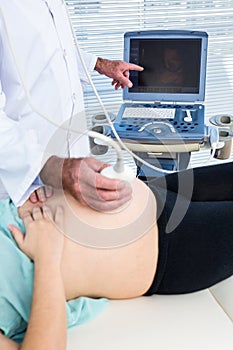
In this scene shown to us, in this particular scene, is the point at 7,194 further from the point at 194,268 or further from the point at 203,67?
the point at 203,67

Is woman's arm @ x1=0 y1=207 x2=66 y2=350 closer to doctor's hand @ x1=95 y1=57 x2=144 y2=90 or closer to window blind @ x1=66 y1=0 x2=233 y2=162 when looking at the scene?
doctor's hand @ x1=95 y1=57 x2=144 y2=90

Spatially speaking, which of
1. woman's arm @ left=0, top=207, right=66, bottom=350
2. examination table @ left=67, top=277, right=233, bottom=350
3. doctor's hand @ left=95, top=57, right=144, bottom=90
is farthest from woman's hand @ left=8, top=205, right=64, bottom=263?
doctor's hand @ left=95, top=57, right=144, bottom=90

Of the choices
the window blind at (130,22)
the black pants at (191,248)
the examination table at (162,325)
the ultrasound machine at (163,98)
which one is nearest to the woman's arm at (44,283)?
the examination table at (162,325)

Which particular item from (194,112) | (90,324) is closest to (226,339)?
(90,324)

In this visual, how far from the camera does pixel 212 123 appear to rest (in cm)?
200

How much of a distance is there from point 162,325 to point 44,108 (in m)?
0.82

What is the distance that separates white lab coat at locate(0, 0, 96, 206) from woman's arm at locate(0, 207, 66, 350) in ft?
0.31

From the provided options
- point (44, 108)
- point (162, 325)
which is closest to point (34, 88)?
point (44, 108)

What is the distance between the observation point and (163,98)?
2.00 metres

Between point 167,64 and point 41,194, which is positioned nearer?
point 41,194

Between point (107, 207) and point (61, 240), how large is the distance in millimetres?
149

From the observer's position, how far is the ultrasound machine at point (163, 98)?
5.84 ft

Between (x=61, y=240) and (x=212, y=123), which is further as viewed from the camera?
(x=212, y=123)

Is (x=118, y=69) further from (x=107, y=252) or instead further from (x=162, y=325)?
(x=162, y=325)
